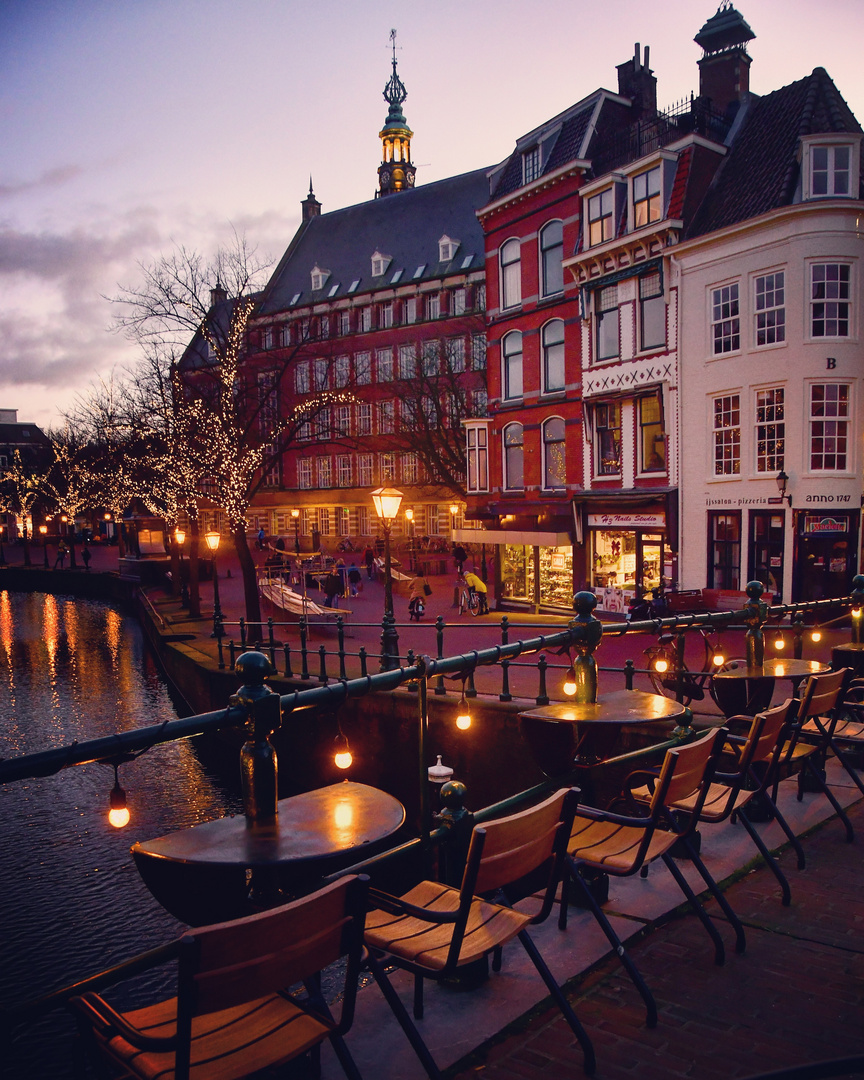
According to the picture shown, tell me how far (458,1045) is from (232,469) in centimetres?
2124

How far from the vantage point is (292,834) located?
263 centimetres

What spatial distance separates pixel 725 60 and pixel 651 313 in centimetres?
784

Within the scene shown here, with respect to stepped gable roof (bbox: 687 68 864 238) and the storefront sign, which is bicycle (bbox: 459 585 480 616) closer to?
the storefront sign

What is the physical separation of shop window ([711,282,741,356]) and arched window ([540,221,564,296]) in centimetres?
519

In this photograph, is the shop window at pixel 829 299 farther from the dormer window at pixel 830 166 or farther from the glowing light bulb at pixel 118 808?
the glowing light bulb at pixel 118 808

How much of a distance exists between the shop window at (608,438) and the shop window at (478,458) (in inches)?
188

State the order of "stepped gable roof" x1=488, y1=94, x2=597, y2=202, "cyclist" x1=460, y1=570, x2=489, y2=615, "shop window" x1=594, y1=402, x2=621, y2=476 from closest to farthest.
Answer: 1. "shop window" x1=594, y1=402, x2=621, y2=476
2. "cyclist" x1=460, y1=570, x2=489, y2=615
3. "stepped gable roof" x1=488, y1=94, x2=597, y2=202

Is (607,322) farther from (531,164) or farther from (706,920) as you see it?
(706,920)

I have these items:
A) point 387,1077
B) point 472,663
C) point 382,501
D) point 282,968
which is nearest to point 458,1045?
point 387,1077

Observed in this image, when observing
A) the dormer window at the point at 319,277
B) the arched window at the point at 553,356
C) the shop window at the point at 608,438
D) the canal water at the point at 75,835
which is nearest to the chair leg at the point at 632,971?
the canal water at the point at 75,835

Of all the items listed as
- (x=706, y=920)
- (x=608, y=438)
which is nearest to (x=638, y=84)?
(x=608, y=438)

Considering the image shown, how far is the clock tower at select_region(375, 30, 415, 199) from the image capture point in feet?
226

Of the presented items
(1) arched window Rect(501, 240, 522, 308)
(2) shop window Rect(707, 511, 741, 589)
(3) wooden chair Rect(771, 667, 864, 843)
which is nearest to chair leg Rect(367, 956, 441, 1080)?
(3) wooden chair Rect(771, 667, 864, 843)

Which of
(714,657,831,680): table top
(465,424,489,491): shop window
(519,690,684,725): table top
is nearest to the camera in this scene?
(519,690,684,725): table top
